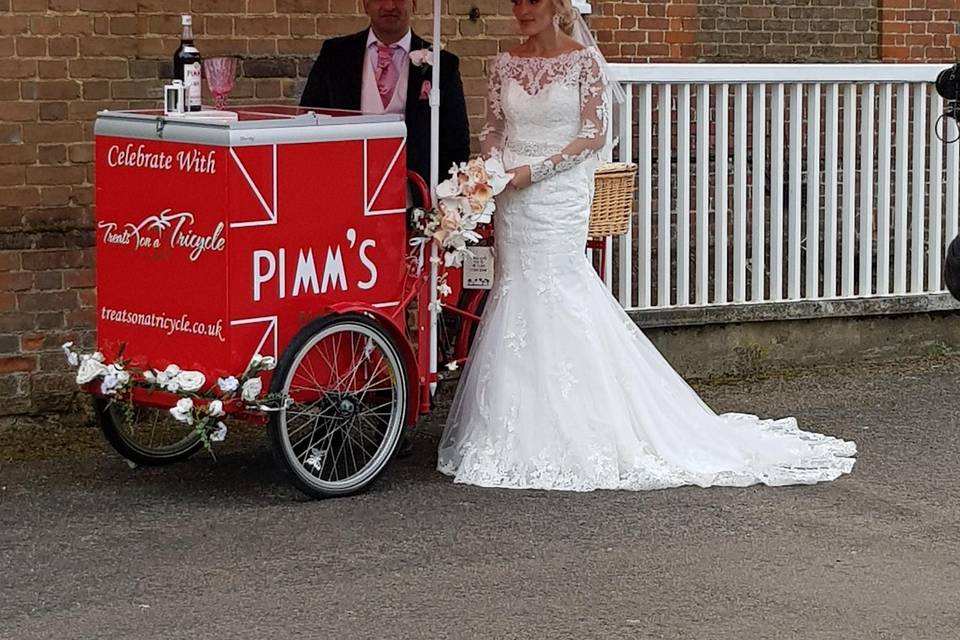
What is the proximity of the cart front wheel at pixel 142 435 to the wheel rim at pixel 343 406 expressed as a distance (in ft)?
1.84

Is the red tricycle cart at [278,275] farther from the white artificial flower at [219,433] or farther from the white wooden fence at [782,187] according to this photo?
the white wooden fence at [782,187]

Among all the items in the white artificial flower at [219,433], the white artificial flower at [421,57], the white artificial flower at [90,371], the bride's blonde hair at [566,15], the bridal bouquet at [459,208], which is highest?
the bride's blonde hair at [566,15]

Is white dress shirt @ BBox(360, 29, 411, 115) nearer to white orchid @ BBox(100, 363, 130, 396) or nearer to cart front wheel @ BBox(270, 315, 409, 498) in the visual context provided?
cart front wheel @ BBox(270, 315, 409, 498)

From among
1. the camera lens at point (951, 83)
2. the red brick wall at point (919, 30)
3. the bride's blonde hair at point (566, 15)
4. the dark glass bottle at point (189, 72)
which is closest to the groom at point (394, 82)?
the bride's blonde hair at point (566, 15)

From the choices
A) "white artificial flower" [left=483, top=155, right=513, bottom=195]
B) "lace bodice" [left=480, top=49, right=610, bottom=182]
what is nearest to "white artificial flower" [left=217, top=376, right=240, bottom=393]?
"white artificial flower" [left=483, top=155, right=513, bottom=195]

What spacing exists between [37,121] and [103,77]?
0.35 m

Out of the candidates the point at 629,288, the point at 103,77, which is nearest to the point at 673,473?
the point at 629,288

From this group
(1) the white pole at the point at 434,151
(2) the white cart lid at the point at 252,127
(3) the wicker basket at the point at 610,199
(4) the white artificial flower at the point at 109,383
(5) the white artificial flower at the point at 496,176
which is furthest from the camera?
(3) the wicker basket at the point at 610,199

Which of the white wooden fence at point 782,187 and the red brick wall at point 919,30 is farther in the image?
the red brick wall at point 919,30

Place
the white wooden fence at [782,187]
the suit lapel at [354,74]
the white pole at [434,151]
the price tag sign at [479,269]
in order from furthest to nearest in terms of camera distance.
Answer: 1. the white wooden fence at [782,187]
2. the suit lapel at [354,74]
3. the price tag sign at [479,269]
4. the white pole at [434,151]

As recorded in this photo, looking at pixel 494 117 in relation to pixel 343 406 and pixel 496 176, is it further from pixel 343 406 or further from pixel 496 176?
pixel 343 406

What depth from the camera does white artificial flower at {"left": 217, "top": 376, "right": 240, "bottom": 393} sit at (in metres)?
6.33

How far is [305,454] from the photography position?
22.0ft

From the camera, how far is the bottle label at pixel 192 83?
21.7 feet
